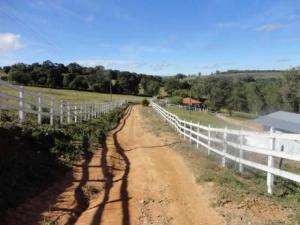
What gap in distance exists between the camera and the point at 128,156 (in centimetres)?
1628

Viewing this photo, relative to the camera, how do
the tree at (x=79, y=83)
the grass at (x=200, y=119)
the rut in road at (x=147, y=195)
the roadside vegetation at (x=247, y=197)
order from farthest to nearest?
the tree at (x=79, y=83), the grass at (x=200, y=119), the rut in road at (x=147, y=195), the roadside vegetation at (x=247, y=197)

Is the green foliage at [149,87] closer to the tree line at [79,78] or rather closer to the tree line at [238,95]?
the tree line at [79,78]

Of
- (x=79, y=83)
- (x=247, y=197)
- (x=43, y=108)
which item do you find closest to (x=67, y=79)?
(x=79, y=83)

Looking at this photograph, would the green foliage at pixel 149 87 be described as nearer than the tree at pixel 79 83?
No

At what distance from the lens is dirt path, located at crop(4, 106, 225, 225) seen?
26.6 ft

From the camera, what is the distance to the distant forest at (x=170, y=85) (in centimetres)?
10900

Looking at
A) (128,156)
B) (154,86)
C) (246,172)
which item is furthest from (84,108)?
(154,86)

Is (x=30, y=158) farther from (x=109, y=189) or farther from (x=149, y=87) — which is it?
(x=149, y=87)

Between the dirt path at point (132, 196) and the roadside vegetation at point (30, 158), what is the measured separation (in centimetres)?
46

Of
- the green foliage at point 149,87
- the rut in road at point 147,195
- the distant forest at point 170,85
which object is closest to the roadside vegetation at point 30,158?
the rut in road at point 147,195

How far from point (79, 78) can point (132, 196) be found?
128 metres

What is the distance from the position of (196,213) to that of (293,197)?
2.30 meters

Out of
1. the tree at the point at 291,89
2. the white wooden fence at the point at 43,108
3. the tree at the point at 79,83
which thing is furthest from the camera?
the tree at the point at 79,83

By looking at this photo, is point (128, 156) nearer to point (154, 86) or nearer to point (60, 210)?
point (60, 210)
